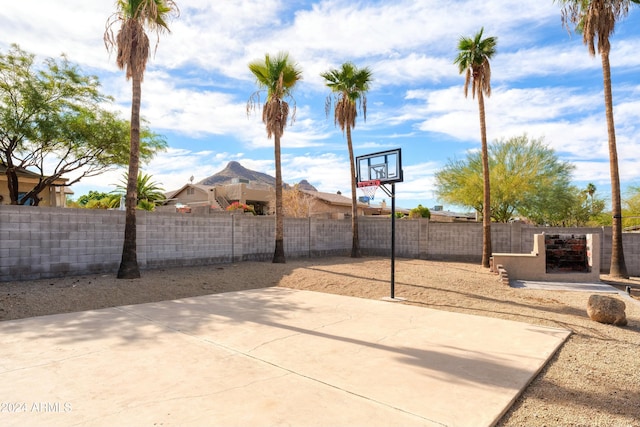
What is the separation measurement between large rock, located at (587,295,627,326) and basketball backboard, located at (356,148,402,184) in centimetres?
515

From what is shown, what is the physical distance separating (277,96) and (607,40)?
13.2 metres

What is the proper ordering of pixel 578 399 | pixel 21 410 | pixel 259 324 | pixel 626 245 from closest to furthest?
pixel 21 410 < pixel 578 399 < pixel 259 324 < pixel 626 245

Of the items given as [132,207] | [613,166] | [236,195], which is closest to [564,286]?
[613,166]

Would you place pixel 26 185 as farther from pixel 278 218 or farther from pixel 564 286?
pixel 564 286

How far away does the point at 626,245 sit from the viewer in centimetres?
1681

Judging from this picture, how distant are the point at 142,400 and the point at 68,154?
1993 centimetres

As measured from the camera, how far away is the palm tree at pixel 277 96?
1706 cm

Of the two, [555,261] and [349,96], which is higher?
[349,96]


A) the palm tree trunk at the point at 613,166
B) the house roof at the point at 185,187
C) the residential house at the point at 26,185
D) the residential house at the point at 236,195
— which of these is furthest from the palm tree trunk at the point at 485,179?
the house roof at the point at 185,187

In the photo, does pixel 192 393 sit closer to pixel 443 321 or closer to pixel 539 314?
pixel 443 321

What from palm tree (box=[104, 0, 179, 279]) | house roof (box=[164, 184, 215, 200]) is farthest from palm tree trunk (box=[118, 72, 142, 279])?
house roof (box=[164, 184, 215, 200])

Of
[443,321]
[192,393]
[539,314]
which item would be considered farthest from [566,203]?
[192,393]

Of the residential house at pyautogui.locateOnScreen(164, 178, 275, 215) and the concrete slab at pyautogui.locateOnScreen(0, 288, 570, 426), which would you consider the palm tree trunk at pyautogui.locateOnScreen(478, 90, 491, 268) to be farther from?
the residential house at pyautogui.locateOnScreen(164, 178, 275, 215)

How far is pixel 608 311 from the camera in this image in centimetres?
757
